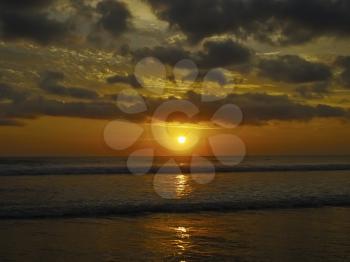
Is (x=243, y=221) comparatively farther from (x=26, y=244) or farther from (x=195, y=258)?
(x=26, y=244)

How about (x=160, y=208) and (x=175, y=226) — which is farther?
(x=160, y=208)

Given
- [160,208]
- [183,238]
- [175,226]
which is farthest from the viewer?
[160,208]

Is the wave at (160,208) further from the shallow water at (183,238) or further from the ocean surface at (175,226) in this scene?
the shallow water at (183,238)

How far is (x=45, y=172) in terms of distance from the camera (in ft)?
157

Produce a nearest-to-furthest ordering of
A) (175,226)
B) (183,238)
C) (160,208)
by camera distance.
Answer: (183,238)
(175,226)
(160,208)

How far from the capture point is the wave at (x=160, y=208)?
18.8 metres

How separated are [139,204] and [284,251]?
1053cm

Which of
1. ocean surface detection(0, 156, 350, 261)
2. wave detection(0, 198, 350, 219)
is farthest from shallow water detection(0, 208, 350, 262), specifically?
wave detection(0, 198, 350, 219)

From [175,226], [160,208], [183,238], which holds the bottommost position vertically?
[183,238]

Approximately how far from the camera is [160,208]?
20.8 metres

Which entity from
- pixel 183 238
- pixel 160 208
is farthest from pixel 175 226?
pixel 160 208

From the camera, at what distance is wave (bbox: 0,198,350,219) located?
1880 centimetres

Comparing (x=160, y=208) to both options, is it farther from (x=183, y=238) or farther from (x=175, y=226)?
(x=183, y=238)

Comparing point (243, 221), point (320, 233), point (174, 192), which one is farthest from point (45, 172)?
point (320, 233)
